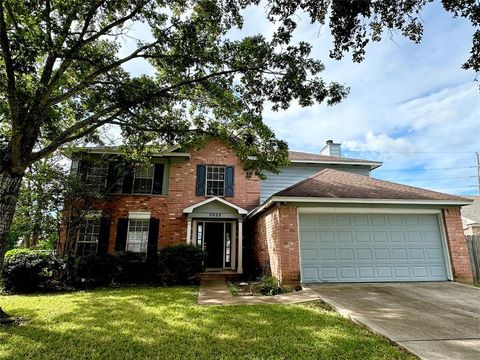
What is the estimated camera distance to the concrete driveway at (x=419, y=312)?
3.95m

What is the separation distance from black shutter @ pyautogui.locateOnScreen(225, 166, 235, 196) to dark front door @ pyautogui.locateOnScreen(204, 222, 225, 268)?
5.66ft

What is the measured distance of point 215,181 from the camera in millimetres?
13250

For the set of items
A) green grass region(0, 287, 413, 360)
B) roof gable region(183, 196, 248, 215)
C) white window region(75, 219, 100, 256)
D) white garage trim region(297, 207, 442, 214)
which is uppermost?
roof gable region(183, 196, 248, 215)

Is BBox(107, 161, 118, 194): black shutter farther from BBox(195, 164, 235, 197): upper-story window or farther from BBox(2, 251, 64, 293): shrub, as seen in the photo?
BBox(2, 251, 64, 293): shrub

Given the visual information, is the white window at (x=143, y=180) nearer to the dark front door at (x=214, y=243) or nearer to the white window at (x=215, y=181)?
the white window at (x=215, y=181)

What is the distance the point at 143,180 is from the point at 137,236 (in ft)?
8.71

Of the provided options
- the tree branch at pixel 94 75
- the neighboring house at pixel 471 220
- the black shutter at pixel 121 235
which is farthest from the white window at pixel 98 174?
the neighboring house at pixel 471 220

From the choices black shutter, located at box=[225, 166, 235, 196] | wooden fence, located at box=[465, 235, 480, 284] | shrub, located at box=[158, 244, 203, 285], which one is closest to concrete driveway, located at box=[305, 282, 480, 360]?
wooden fence, located at box=[465, 235, 480, 284]

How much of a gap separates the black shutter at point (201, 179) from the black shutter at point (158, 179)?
1.75 m

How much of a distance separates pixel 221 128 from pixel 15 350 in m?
7.77

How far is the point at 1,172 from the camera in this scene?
596 cm

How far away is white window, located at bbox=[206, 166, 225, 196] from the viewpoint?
42.9 feet

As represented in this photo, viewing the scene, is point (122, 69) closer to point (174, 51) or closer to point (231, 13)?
point (174, 51)

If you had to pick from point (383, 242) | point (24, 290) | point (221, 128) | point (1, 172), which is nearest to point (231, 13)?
point (221, 128)
